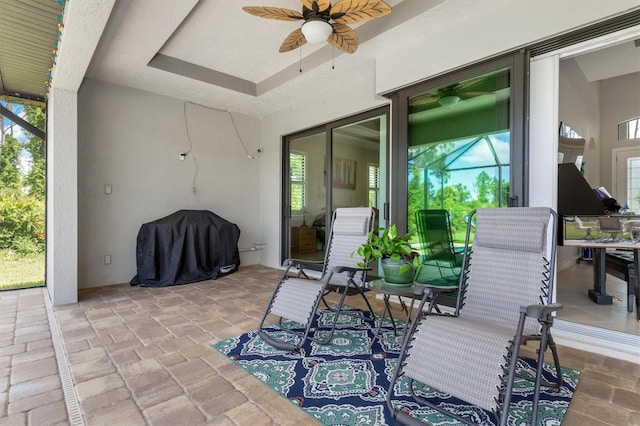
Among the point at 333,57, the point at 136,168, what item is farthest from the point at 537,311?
the point at 136,168

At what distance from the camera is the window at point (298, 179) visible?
6047 millimetres

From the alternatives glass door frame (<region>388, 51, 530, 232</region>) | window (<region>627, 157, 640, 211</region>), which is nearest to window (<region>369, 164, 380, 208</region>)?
glass door frame (<region>388, 51, 530, 232</region>)

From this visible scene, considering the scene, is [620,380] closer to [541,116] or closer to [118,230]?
[541,116]

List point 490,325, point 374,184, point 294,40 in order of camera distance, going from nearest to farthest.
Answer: point 490,325, point 294,40, point 374,184

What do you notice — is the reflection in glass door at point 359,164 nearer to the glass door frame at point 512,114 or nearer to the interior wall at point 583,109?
the glass door frame at point 512,114

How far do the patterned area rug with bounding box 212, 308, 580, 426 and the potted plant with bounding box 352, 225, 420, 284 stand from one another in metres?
0.62

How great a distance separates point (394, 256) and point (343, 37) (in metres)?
2.05

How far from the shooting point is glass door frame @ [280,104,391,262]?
173 inches

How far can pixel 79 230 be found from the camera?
441 centimetres

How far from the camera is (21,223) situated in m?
4.34

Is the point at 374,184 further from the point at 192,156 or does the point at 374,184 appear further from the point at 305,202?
the point at 192,156

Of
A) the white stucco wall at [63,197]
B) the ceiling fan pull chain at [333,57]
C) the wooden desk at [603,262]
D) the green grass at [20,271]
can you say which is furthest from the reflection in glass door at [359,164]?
the green grass at [20,271]

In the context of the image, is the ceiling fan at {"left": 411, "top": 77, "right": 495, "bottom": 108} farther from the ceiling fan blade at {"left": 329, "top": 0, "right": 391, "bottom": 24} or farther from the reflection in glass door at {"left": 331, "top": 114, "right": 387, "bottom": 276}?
the ceiling fan blade at {"left": 329, "top": 0, "right": 391, "bottom": 24}

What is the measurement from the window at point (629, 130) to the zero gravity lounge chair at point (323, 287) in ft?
22.5
